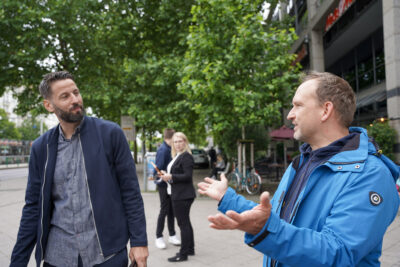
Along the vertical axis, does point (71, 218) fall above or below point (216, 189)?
below

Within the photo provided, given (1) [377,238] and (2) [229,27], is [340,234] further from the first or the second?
(2) [229,27]

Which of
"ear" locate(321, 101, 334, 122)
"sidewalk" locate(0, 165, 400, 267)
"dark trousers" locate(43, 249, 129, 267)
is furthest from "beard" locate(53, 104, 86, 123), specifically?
"sidewalk" locate(0, 165, 400, 267)

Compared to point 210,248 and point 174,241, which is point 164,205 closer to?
point 174,241

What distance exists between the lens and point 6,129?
184 ft

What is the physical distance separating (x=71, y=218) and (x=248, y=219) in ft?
4.61

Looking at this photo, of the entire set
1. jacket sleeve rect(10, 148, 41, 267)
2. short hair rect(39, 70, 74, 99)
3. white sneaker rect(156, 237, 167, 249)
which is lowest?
white sneaker rect(156, 237, 167, 249)

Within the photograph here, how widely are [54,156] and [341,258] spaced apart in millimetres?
1847

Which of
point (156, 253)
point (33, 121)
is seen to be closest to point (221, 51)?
point (156, 253)

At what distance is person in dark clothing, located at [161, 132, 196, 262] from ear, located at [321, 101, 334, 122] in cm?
345

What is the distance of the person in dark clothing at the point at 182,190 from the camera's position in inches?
185

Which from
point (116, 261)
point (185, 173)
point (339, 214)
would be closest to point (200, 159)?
point (185, 173)

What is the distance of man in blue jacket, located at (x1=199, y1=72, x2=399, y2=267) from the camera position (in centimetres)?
120

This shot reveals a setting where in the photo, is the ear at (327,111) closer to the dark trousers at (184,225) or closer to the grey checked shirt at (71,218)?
the grey checked shirt at (71,218)

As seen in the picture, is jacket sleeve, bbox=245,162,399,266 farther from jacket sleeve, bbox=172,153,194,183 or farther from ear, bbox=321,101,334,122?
jacket sleeve, bbox=172,153,194,183
